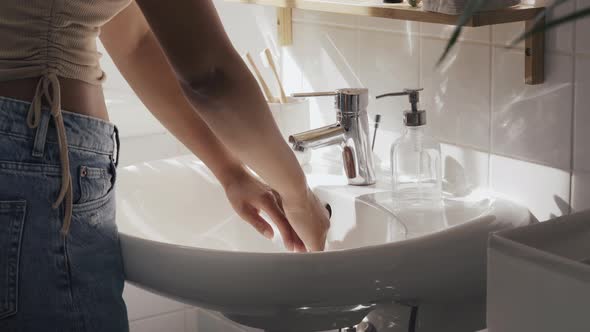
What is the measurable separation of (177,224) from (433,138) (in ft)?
1.47

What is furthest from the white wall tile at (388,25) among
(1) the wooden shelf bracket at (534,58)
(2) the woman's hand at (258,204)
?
(2) the woman's hand at (258,204)

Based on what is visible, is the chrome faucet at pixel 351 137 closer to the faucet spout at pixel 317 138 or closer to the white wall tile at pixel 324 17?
the faucet spout at pixel 317 138

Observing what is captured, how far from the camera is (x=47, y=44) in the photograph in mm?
991

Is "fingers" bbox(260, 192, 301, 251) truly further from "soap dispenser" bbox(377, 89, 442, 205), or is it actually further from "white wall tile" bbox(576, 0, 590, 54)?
"white wall tile" bbox(576, 0, 590, 54)

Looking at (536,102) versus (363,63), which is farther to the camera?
(363,63)

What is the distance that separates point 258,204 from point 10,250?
0.37 meters

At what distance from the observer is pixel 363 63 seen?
1.48 meters

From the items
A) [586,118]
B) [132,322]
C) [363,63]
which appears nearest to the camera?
[586,118]

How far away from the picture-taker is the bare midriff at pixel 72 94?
3.24 feet

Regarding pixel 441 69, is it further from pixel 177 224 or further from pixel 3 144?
pixel 3 144

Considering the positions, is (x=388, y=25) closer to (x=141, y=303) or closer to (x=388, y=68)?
(x=388, y=68)

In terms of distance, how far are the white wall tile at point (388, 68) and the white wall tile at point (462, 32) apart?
31 millimetres

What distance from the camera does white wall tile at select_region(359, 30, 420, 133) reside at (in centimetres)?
138

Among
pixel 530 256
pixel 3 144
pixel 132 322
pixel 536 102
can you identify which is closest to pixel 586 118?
pixel 536 102
